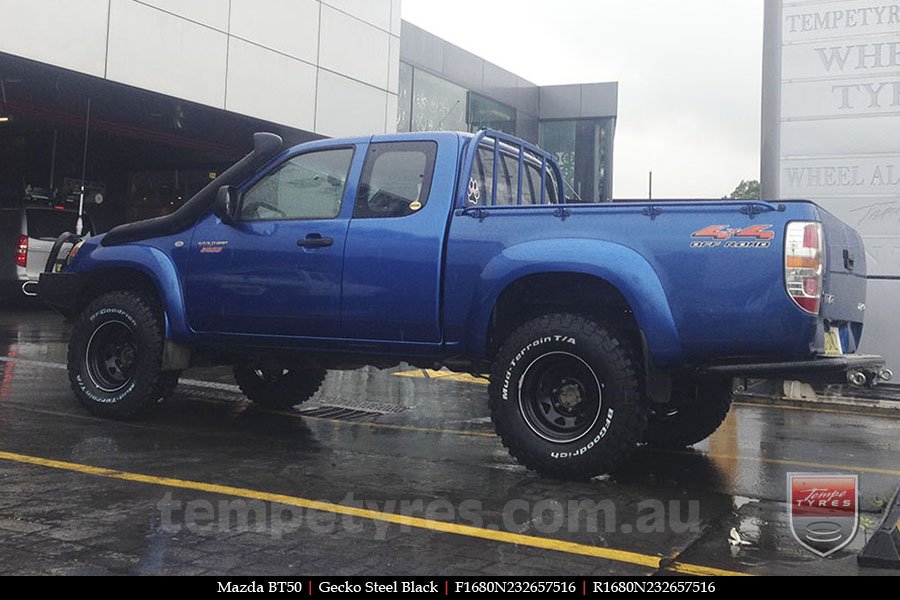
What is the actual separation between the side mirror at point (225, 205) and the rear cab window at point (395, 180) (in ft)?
3.23

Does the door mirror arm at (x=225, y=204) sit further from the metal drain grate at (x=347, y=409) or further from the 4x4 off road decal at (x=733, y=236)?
the 4x4 off road decal at (x=733, y=236)

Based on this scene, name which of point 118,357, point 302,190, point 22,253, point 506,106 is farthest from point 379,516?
point 506,106

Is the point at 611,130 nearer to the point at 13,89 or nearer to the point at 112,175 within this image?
the point at 112,175

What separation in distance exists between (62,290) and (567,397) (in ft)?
13.8

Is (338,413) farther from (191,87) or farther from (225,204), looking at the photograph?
(191,87)

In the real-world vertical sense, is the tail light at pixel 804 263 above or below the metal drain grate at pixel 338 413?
above

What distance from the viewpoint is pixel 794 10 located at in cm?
1141

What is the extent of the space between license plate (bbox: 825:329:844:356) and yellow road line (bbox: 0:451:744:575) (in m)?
1.84

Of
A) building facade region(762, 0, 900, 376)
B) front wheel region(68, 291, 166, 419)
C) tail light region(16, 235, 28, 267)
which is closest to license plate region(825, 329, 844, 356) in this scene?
front wheel region(68, 291, 166, 419)

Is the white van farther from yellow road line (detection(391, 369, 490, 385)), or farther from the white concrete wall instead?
yellow road line (detection(391, 369, 490, 385))

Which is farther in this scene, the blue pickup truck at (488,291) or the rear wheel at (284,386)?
the rear wheel at (284,386)

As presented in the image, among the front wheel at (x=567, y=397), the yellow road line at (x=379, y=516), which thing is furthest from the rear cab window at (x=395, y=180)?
the yellow road line at (x=379, y=516)

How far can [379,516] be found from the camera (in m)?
4.50

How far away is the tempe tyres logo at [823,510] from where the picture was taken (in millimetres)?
4289
